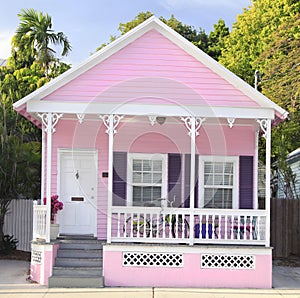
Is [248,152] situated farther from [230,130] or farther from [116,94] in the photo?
[116,94]

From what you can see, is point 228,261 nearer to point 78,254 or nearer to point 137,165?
point 78,254

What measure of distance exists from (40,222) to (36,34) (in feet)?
43.1

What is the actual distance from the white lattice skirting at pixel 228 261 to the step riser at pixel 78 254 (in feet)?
7.43

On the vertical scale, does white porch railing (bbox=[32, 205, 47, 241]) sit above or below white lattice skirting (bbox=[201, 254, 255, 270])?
above

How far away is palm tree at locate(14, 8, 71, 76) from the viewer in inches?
899

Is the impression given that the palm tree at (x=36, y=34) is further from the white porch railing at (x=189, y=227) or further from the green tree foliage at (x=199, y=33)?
the white porch railing at (x=189, y=227)

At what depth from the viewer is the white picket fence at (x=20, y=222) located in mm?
15602

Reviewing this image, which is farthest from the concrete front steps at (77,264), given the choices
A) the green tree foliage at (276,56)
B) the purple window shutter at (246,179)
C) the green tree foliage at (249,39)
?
the green tree foliage at (249,39)

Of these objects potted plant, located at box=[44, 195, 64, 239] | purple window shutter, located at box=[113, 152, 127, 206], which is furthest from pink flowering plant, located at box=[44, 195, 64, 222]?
purple window shutter, located at box=[113, 152, 127, 206]

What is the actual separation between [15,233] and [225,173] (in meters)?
6.48

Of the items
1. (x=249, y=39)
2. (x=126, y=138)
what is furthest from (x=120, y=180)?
(x=249, y=39)

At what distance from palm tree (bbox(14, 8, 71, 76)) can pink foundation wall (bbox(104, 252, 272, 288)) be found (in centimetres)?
1392

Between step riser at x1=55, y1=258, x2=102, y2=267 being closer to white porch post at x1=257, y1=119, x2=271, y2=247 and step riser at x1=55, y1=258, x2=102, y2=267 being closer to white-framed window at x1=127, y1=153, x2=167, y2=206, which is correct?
white-framed window at x1=127, y1=153, x2=167, y2=206

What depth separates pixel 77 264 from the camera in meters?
11.2
